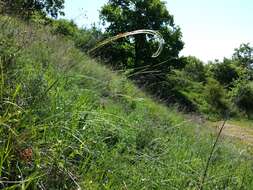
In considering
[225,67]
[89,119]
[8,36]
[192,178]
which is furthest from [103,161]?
[225,67]

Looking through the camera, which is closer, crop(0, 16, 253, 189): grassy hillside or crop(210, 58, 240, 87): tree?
crop(0, 16, 253, 189): grassy hillside

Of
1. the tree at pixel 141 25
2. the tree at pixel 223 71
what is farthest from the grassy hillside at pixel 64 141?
the tree at pixel 223 71

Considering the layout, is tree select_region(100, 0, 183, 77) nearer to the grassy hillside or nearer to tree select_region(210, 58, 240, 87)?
tree select_region(210, 58, 240, 87)

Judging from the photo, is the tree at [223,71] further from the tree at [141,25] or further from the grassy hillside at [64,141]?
the grassy hillside at [64,141]

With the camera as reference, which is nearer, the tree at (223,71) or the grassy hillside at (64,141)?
the grassy hillside at (64,141)

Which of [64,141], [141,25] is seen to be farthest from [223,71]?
[64,141]

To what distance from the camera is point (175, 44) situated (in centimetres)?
4106

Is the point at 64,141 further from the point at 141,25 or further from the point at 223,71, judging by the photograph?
the point at 223,71

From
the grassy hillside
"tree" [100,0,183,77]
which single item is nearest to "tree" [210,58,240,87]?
"tree" [100,0,183,77]

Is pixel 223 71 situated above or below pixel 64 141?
above

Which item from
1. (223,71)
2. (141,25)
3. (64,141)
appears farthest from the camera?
(223,71)

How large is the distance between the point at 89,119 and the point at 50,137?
1.47 ft

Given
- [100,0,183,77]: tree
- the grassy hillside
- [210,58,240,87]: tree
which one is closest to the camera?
the grassy hillside

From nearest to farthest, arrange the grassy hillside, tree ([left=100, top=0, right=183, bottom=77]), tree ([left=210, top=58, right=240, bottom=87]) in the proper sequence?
the grassy hillside < tree ([left=100, top=0, right=183, bottom=77]) < tree ([left=210, top=58, right=240, bottom=87])
